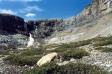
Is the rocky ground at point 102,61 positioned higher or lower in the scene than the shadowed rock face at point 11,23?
lower

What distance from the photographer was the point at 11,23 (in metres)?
174

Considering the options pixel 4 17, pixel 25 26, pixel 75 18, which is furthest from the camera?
pixel 25 26

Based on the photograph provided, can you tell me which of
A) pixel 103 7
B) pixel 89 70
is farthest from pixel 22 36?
pixel 89 70

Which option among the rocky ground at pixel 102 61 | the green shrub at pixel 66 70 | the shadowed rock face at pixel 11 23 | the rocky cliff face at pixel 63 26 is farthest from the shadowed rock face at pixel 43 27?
the green shrub at pixel 66 70

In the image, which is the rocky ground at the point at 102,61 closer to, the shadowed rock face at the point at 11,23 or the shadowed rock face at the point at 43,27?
the shadowed rock face at the point at 11,23

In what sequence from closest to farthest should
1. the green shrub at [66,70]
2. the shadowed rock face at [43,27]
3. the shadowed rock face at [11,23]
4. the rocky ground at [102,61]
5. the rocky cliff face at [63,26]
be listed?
the green shrub at [66,70], the rocky ground at [102,61], the rocky cliff face at [63,26], the shadowed rock face at [11,23], the shadowed rock face at [43,27]

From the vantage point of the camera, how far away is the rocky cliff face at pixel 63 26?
121 meters

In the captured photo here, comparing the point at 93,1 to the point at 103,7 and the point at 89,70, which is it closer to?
the point at 103,7

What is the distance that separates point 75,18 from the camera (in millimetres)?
154625

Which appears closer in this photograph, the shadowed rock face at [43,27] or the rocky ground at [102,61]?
the rocky ground at [102,61]

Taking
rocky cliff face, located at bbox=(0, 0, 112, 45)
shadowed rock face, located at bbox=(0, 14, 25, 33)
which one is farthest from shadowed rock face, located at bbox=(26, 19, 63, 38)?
shadowed rock face, located at bbox=(0, 14, 25, 33)

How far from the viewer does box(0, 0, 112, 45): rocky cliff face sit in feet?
397

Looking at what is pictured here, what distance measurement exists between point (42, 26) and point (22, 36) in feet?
90.1

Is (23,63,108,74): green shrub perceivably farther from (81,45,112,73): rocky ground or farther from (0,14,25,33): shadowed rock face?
(0,14,25,33): shadowed rock face
